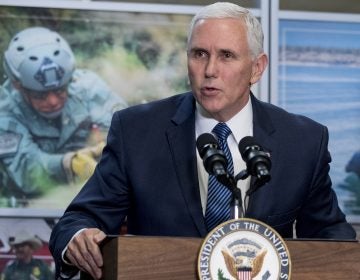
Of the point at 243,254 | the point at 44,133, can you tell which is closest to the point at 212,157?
the point at 243,254

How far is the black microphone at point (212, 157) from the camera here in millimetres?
2779

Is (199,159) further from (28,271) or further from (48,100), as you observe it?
(28,271)

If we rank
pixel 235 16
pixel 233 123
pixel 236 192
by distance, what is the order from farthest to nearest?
pixel 233 123
pixel 235 16
pixel 236 192

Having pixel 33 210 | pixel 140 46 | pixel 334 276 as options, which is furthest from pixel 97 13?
pixel 334 276

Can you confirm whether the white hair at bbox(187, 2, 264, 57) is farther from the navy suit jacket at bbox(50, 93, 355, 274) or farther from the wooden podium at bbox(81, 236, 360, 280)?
the wooden podium at bbox(81, 236, 360, 280)

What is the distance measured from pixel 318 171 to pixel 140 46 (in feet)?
4.29

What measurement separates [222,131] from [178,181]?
0.23 m

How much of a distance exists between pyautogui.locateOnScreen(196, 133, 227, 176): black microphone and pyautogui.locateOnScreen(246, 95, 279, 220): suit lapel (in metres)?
0.52

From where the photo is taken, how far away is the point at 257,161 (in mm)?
2795

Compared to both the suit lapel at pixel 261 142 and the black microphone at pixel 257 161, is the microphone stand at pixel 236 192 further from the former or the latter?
the suit lapel at pixel 261 142

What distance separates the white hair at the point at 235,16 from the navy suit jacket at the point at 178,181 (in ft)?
0.84

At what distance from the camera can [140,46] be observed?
4578 millimetres

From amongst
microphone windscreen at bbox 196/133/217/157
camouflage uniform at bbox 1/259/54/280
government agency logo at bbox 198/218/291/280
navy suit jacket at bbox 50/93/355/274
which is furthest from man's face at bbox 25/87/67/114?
government agency logo at bbox 198/218/291/280

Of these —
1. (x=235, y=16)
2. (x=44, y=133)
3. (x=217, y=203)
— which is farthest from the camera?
(x=44, y=133)
